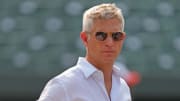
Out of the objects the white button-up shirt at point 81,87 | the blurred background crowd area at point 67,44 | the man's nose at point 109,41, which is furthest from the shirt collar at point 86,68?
the blurred background crowd area at point 67,44

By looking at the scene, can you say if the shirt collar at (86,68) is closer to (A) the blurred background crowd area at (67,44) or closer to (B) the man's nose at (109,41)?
(B) the man's nose at (109,41)

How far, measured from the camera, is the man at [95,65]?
2738mm

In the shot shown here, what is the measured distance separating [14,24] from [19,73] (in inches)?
31.8

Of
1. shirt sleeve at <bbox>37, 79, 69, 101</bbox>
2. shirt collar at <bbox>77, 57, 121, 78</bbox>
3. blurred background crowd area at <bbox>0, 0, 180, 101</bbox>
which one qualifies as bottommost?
blurred background crowd area at <bbox>0, 0, 180, 101</bbox>

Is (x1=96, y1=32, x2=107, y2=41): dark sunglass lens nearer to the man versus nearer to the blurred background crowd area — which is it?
the man

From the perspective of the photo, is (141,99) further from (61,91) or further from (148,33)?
(61,91)

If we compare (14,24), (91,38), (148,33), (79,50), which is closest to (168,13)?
(148,33)

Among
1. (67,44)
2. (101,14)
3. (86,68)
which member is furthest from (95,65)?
(67,44)

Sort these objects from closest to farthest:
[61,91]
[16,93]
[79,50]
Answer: [61,91]
[16,93]
[79,50]

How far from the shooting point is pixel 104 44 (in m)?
2.82

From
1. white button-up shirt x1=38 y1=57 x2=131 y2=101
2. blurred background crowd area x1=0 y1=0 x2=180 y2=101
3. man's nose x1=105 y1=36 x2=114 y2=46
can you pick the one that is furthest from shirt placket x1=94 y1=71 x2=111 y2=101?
blurred background crowd area x1=0 y1=0 x2=180 y2=101

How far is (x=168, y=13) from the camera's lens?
8008 millimetres

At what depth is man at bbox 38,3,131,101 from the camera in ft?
8.98

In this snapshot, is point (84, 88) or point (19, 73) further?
point (19, 73)
